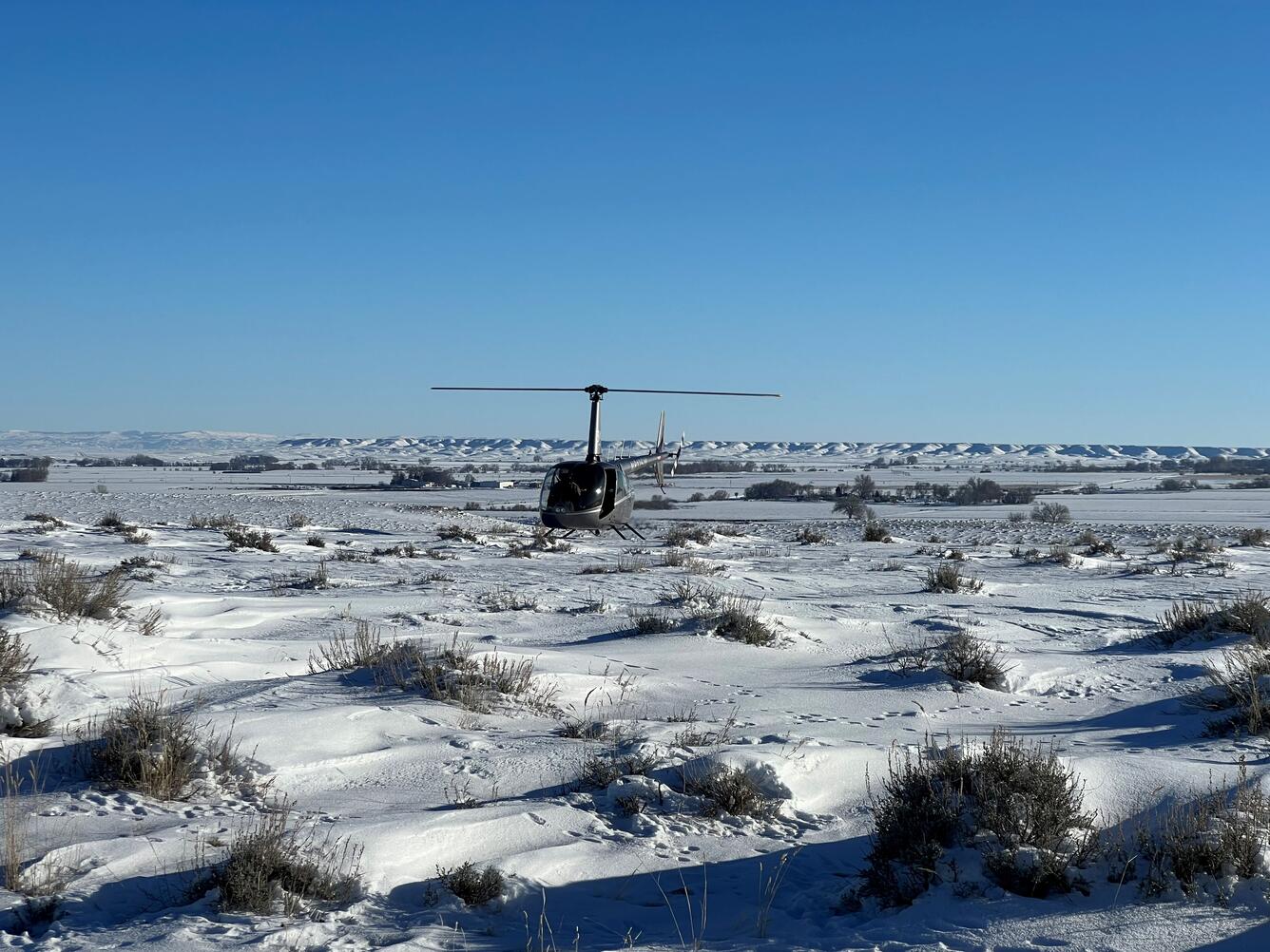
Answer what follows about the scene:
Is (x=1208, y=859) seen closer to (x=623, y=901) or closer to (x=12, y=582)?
(x=623, y=901)

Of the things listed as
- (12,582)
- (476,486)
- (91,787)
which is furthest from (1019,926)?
(476,486)

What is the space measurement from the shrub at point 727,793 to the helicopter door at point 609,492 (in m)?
14.4

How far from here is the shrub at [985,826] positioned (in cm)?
443

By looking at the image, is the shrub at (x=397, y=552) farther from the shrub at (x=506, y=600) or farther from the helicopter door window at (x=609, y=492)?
the shrub at (x=506, y=600)

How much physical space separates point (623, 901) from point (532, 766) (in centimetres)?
167

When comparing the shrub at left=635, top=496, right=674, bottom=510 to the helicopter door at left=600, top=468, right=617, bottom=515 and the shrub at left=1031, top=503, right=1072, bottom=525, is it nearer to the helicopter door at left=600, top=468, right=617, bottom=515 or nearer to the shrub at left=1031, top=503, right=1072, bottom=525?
the shrub at left=1031, top=503, right=1072, bottom=525

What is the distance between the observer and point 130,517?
30.7 meters

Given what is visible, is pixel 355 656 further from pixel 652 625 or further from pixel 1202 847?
pixel 1202 847

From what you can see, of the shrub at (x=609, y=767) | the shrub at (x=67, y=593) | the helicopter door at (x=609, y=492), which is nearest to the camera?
the shrub at (x=609, y=767)

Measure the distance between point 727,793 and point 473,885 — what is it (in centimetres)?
173

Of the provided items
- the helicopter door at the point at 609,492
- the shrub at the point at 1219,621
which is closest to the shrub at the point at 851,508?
the helicopter door at the point at 609,492

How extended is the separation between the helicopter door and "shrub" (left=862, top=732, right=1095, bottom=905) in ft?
49.4

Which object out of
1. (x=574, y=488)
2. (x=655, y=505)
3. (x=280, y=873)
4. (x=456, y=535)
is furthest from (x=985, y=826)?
(x=655, y=505)

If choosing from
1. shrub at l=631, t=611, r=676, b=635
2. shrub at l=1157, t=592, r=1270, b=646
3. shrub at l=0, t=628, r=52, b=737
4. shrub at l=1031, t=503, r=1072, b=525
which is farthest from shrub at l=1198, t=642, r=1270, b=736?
shrub at l=1031, t=503, r=1072, b=525
